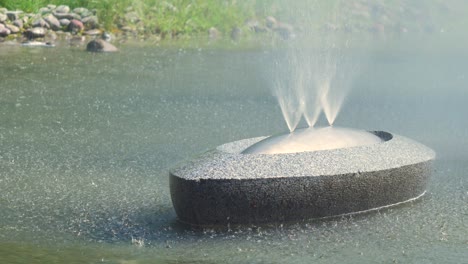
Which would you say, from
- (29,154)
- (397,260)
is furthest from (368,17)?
(397,260)

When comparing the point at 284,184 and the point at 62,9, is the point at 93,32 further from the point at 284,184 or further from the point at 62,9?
the point at 284,184

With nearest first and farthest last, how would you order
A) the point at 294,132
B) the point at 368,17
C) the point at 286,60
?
the point at 294,132, the point at 286,60, the point at 368,17

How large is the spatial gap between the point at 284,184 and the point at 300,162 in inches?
13.0

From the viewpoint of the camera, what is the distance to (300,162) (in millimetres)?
7746

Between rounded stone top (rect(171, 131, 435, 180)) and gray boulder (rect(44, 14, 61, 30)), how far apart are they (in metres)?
16.5

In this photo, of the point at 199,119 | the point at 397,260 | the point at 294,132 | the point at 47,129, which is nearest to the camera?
the point at 397,260

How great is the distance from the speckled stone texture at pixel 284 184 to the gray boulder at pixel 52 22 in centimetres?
1673

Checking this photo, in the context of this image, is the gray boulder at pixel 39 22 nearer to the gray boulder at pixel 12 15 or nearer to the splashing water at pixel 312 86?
the gray boulder at pixel 12 15

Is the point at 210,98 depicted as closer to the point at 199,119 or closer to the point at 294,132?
the point at 199,119

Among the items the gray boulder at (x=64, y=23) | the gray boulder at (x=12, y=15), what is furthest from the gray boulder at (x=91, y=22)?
the gray boulder at (x=12, y=15)

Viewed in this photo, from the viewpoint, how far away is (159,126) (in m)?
12.0

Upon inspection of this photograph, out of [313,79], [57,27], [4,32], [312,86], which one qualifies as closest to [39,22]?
[57,27]

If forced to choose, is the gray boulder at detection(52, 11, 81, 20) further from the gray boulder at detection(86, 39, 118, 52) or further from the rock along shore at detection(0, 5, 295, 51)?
the gray boulder at detection(86, 39, 118, 52)

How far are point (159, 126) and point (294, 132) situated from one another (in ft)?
12.1
